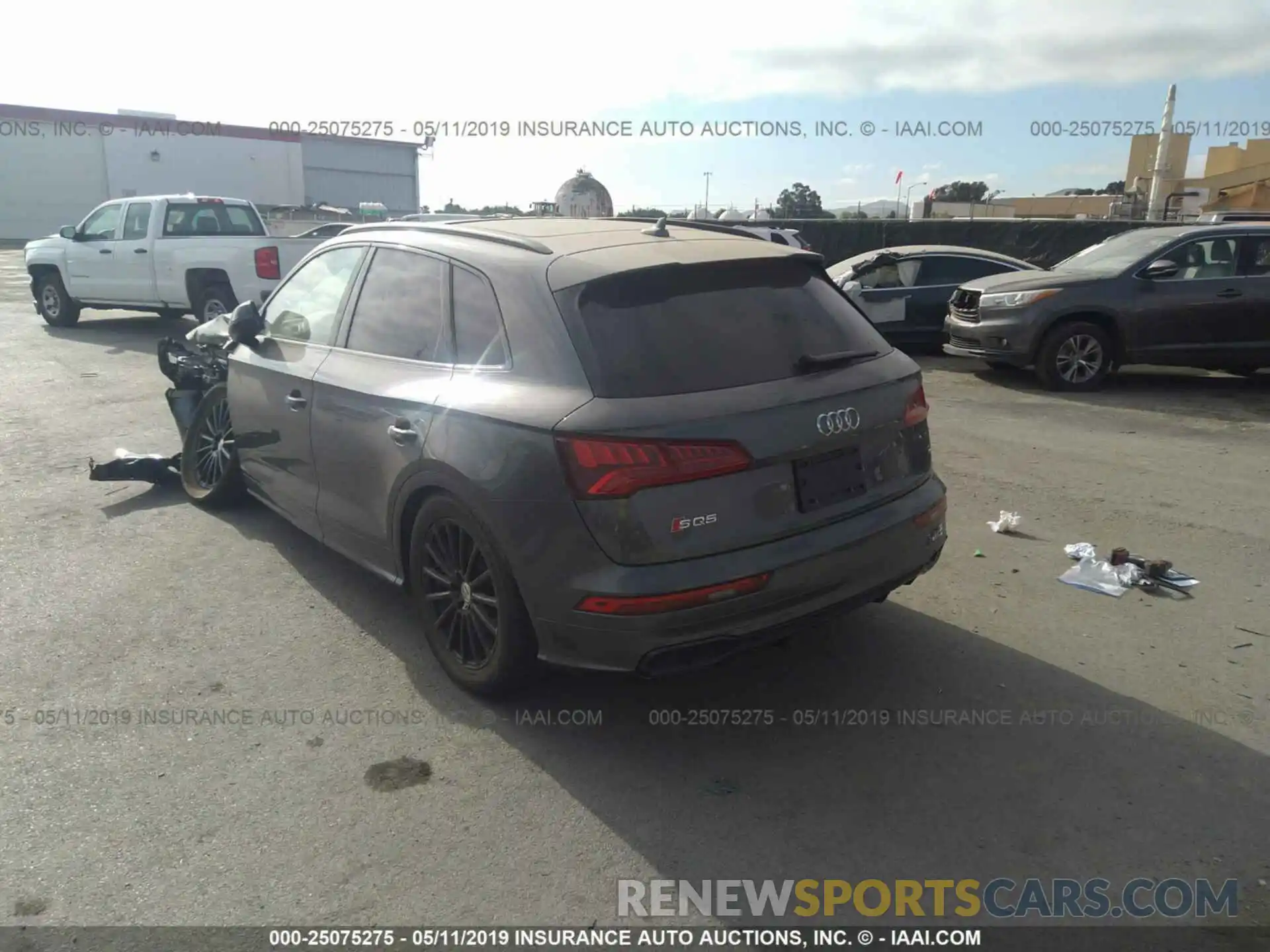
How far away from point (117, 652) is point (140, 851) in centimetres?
151

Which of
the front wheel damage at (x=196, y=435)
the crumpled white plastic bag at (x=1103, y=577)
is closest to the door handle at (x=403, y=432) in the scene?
the front wheel damage at (x=196, y=435)

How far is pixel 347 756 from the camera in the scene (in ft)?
11.4

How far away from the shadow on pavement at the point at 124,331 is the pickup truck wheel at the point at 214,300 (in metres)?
0.64

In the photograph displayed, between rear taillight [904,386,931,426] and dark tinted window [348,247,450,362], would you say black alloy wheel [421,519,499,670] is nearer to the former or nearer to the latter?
dark tinted window [348,247,450,362]

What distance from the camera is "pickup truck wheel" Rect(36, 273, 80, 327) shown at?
15.0m

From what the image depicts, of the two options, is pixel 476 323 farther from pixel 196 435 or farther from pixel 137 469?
pixel 137 469

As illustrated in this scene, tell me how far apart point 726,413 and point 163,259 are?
12718 millimetres

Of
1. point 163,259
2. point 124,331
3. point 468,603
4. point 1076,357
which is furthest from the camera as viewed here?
point 124,331

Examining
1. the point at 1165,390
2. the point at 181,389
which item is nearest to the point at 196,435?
the point at 181,389

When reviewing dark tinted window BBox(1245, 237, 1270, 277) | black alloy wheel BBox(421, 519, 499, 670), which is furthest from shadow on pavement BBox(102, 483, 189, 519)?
dark tinted window BBox(1245, 237, 1270, 277)

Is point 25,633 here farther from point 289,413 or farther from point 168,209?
point 168,209

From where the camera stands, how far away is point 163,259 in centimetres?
1352

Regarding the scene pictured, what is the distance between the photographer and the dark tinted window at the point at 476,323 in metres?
3.63

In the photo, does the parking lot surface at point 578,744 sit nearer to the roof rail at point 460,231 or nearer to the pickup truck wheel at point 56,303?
the roof rail at point 460,231
